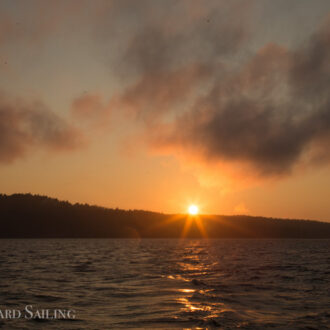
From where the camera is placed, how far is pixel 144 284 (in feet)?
101

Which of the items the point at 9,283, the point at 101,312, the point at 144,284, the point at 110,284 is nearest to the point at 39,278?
the point at 9,283

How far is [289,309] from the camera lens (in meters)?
21.3

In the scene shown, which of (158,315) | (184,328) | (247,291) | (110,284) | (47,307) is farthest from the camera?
(110,284)

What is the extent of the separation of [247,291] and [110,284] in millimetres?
10138

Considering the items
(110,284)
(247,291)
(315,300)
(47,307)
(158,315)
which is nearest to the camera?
(158,315)

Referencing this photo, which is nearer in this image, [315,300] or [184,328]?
[184,328]

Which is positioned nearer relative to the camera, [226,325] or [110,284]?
[226,325]

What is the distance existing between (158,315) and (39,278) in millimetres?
18335

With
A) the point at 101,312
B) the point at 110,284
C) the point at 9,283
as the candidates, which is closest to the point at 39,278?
the point at 9,283

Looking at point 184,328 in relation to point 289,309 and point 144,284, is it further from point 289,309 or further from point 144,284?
point 144,284

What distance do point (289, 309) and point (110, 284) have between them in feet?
46.2

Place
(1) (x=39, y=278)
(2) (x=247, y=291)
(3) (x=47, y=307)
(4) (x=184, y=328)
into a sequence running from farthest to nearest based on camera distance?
(1) (x=39, y=278)
(2) (x=247, y=291)
(3) (x=47, y=307)
(4) (x=184, y=328)

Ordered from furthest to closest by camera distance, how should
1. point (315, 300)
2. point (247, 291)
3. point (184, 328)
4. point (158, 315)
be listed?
1. point (247, 291)
2. point (315, 300)
3. point (158, 315)
4. point (184, 328)

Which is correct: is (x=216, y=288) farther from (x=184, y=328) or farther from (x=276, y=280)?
(x=184, y=328)
